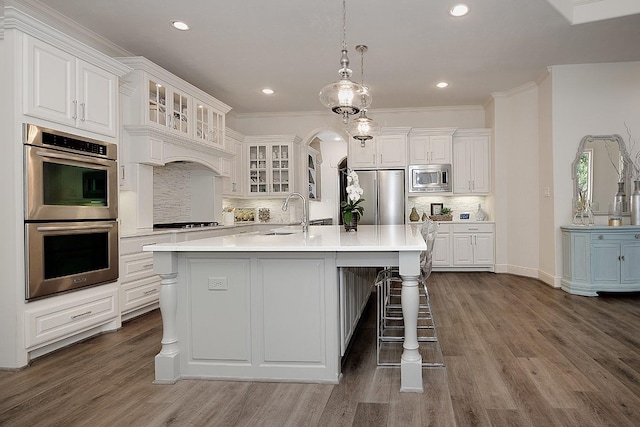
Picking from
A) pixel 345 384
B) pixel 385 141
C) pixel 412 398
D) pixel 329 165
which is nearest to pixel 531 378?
pixel 412 398

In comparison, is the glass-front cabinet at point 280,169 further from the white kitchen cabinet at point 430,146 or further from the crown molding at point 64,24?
the crown molding at point 64,24

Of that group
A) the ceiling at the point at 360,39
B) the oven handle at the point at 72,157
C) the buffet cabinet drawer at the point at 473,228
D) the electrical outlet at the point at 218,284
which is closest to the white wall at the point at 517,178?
the buffet cabinet drawer at the point at 473,228

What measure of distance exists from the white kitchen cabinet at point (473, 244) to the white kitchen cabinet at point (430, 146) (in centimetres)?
117

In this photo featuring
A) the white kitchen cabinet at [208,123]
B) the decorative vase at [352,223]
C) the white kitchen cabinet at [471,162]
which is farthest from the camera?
the white kitchen cabinet at [471,162]

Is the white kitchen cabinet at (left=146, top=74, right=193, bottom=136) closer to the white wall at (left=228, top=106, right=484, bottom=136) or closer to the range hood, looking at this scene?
the range hood

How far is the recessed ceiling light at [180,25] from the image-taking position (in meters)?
4.14

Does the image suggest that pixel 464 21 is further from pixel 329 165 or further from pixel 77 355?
pixel 329 165

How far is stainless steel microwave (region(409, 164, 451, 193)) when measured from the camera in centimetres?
724

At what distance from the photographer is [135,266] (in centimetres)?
421

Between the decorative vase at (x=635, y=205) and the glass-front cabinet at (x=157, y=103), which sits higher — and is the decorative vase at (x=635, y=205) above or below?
below

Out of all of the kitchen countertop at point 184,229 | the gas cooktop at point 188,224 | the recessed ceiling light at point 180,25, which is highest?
the recessed ceiling light at point 180,25

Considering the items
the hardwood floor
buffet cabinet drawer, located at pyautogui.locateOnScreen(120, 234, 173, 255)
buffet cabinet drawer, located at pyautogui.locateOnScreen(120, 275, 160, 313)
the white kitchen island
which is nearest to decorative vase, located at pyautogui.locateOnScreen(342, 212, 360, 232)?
the hardwood floor

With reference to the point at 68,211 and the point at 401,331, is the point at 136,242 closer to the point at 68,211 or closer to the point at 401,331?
the point at 68,211

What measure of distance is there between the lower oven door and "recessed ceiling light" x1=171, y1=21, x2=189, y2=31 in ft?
6.53
